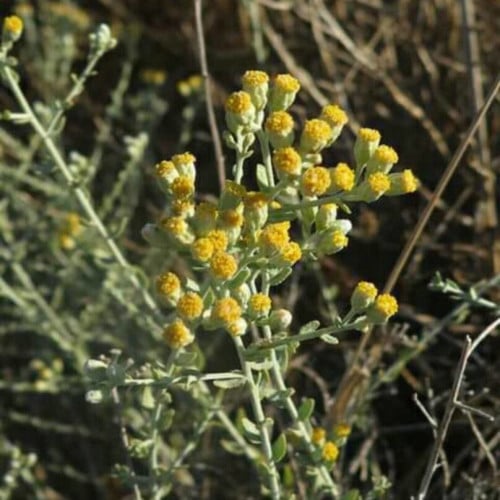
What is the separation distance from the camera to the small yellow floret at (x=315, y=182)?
139 cm

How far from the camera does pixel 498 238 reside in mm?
2514

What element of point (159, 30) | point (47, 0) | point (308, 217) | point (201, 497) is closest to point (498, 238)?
point (201, 497)

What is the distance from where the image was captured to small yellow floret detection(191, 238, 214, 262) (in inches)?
53.5

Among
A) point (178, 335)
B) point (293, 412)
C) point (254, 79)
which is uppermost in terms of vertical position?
point (254, 79)

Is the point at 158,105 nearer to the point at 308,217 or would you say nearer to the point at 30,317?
the point at 30,317

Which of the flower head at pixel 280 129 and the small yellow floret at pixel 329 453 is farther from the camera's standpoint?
the small yellow floret at pixel 329 453

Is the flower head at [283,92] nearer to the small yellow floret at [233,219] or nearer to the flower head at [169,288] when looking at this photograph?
the small yellow floret at [233,219]

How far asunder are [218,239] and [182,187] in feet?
0.33

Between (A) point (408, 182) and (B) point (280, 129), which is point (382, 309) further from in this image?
(B) point (280, 129)

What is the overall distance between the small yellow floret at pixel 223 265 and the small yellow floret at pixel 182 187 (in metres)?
0.11

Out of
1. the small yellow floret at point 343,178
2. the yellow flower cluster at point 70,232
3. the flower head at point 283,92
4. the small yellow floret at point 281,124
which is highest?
the flower head at point 283,92

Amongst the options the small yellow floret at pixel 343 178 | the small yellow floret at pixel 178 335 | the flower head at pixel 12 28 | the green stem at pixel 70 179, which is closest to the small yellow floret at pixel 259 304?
the small yellow floret at pixel 178 335

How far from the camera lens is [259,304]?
1.38 metres

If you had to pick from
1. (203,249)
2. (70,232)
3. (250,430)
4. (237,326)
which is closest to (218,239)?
(203,249)
